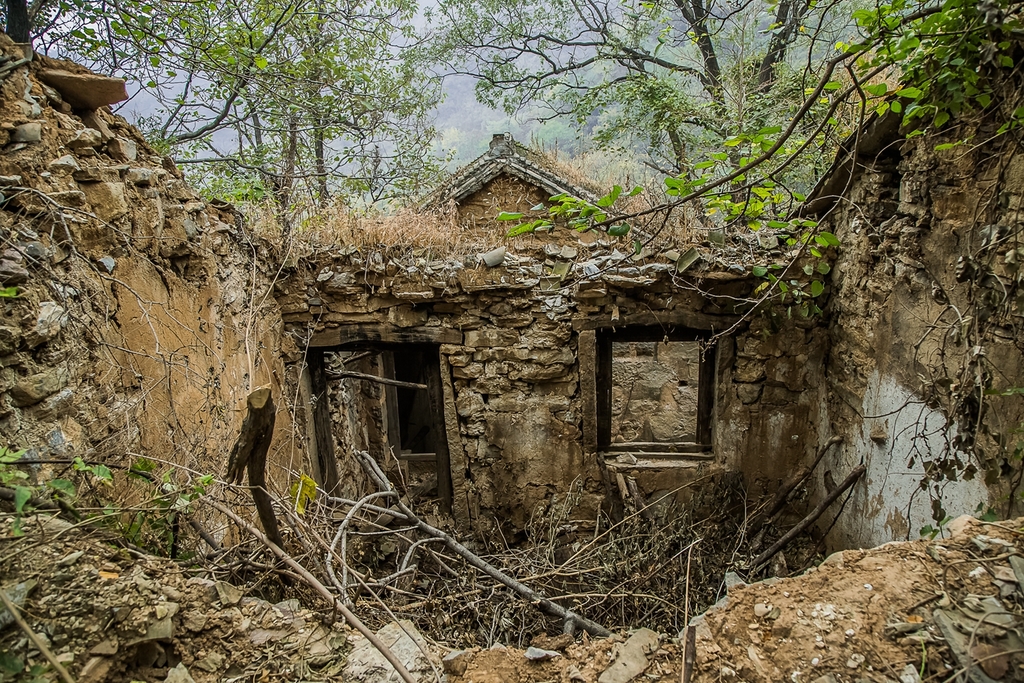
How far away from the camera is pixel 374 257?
13.7ft

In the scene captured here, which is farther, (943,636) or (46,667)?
(943,636)

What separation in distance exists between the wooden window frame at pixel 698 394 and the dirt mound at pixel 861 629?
247 centimetres

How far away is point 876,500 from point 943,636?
2.18 m

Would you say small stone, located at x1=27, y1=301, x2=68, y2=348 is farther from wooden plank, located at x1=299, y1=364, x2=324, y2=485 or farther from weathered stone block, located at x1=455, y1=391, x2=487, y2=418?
weathered stone block, located at x1=455, y1=391, x2=487, y2=418

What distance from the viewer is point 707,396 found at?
14.7 ft

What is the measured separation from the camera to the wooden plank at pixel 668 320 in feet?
13.4

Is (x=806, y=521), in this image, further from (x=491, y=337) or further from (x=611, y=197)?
(x=611, y=197)

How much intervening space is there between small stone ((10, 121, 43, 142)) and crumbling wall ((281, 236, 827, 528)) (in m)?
1.87

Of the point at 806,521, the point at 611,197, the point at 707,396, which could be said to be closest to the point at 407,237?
the point at 611,197

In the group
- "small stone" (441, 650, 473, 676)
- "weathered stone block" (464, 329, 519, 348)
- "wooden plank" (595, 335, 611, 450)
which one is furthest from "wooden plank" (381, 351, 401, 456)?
"small stone" (441, 650, 473, 676)

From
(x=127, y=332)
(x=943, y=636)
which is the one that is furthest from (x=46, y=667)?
(x=943, y=636)

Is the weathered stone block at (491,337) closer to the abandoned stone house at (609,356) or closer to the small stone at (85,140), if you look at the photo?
the abandoned stone house at (609,356)

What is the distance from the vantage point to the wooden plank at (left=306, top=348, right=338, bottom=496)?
4637 millimetres

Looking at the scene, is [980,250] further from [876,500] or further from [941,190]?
[876,500]
